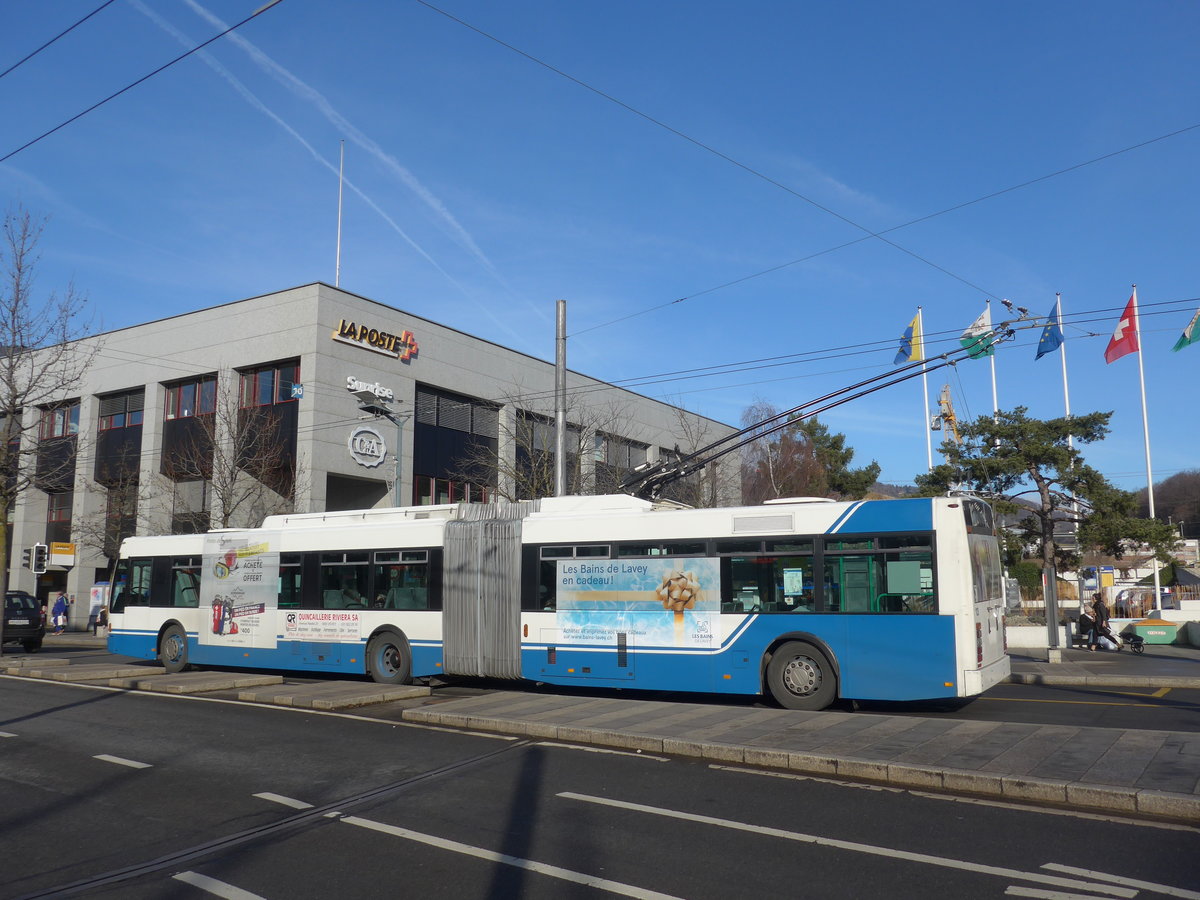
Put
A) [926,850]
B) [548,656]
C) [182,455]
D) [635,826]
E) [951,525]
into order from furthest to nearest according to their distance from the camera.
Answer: [182,455] < [548,656] < [951,525] < [635,826] < [926,850]

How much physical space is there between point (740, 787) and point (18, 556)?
4756 cm

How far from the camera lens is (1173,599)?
33.6 metres

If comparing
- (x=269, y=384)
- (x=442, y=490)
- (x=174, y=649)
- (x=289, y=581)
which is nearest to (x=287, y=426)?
(x=269, y=384)

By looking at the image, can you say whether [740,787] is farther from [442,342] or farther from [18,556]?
[18,556]

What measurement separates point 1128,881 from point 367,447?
33.2 meters

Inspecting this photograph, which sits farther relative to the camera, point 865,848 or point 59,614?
point 59,614

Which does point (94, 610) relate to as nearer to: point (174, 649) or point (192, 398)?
point (192, 398)

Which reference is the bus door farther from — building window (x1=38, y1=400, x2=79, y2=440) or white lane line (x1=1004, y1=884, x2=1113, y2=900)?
building window (x1=38, y1=400, x2=79, y2=440)

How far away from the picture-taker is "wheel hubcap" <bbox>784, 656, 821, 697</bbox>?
501 inches

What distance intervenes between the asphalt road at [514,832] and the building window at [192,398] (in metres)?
29.9

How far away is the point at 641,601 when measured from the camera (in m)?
14.2

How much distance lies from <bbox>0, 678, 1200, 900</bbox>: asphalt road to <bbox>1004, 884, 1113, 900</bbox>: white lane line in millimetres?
19

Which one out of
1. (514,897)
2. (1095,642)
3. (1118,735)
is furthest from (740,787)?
(1095,642)

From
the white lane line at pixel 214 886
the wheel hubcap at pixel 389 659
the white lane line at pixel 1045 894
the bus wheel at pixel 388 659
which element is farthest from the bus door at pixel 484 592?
the white lane line at pixel 1045 894
